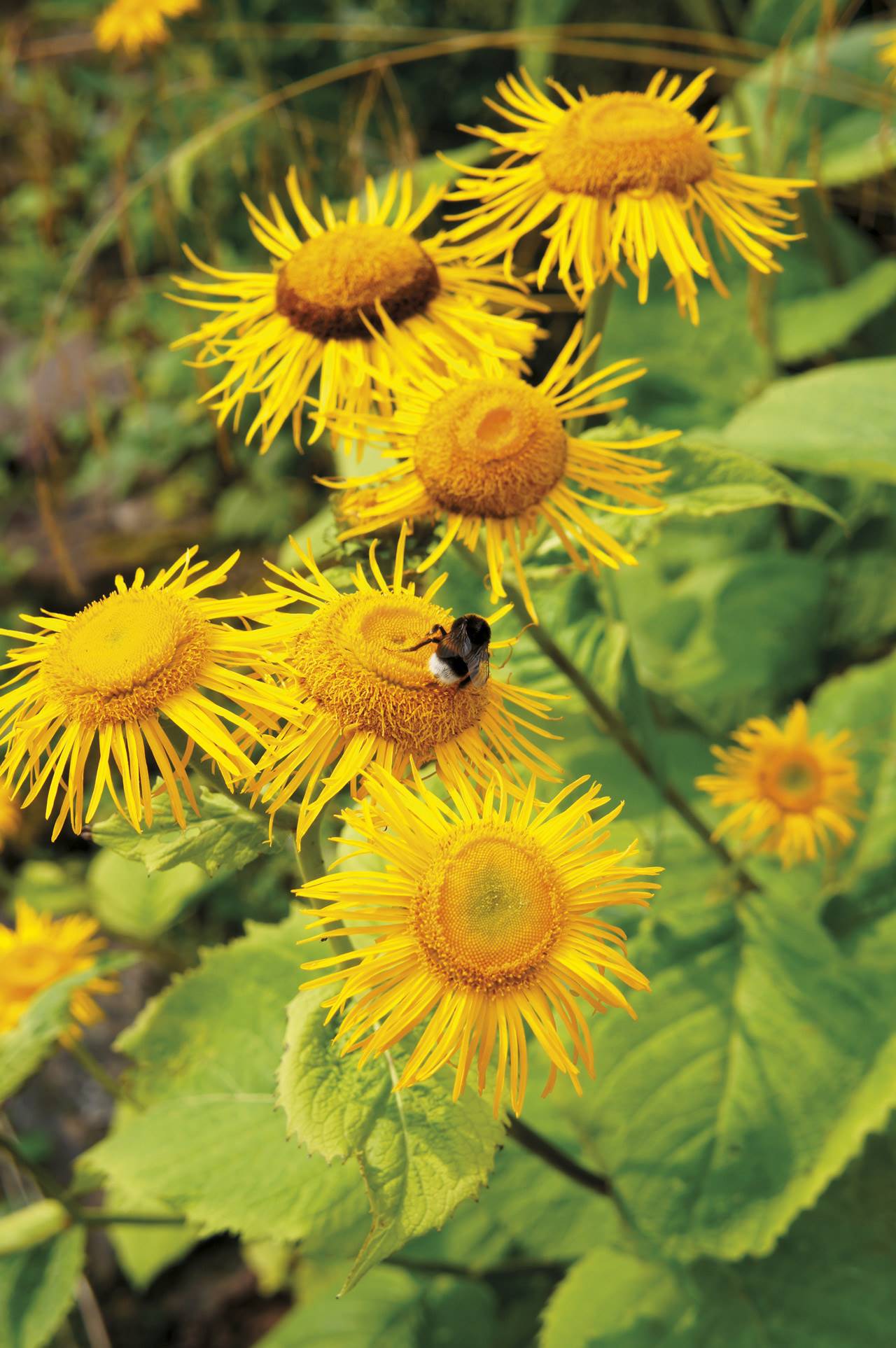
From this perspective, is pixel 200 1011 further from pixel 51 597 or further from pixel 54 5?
pixel 54 5

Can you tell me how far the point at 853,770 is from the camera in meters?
1.87

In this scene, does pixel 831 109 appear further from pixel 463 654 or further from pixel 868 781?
pixel 463 654

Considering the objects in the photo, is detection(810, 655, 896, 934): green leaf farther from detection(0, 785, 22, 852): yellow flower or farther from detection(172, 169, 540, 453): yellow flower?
detection(0, 785, 22, 852): yellow flower

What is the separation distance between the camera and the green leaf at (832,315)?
255 centimetres

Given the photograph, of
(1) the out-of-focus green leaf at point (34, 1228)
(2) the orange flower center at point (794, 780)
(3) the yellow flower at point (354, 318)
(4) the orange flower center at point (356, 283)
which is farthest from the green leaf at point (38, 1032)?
(2) the orange flower center at point (794, 780)

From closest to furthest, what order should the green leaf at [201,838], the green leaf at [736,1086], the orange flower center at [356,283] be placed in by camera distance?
the green leaf at [201,838] < the orange flower center at [356,283] < the green leaf at [736,1086]

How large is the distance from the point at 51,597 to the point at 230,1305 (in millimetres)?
2381

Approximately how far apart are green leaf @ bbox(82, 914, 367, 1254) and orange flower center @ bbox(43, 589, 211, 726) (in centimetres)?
48

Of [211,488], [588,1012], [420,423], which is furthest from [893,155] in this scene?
[211,488]

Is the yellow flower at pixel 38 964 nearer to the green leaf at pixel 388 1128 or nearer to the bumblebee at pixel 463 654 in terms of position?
the green leaf at pixel 388 1128

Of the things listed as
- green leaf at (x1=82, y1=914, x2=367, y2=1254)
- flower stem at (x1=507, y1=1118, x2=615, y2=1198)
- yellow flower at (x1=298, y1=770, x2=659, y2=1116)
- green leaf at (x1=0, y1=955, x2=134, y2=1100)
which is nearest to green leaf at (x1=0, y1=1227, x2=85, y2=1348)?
green leaf at (x1=82, y1=914, x2=367, y2=1254)

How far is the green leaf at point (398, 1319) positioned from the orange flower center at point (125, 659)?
148 centimetres

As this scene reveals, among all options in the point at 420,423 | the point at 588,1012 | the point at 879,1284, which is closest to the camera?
the point at 420,423

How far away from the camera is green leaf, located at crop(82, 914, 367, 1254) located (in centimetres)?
131
